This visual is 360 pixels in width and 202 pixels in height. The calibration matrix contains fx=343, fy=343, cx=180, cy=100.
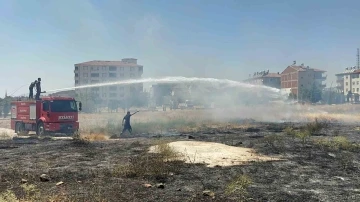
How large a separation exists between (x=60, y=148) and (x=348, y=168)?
40.4 feet

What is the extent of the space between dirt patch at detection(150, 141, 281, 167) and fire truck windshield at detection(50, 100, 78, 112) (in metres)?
10.2

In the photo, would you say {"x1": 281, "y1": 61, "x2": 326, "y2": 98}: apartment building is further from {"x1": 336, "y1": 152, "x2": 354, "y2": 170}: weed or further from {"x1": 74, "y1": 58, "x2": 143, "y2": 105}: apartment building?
{"x1": 336, "y1": 152, "x2": 354, "y2": 170}: weed

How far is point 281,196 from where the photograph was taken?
795 cm

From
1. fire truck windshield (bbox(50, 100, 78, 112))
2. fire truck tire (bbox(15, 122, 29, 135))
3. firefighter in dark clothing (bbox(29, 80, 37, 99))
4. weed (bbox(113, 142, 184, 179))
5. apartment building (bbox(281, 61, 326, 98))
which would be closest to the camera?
weed (bbox(113, 142, 184, 179))

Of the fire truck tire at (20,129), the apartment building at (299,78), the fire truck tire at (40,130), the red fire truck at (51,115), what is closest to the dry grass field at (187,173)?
the red fire truck at (51,115)

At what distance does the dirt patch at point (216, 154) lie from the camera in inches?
484

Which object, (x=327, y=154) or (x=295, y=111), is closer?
(x=327, y=154)

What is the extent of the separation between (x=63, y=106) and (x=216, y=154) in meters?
13.2

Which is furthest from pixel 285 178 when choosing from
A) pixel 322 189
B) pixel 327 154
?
pixel 327 154

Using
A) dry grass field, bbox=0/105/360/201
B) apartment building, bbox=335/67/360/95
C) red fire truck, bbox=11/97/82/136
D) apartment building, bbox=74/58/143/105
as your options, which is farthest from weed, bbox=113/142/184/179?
apartment building, bbox=335/67/360/95

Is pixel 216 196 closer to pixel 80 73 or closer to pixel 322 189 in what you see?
pixel 322 189

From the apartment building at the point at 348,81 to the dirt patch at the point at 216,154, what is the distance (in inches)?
4212

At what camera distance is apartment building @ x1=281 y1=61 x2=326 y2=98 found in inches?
4499

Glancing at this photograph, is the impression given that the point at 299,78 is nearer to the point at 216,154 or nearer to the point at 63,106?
the point at 63,106
